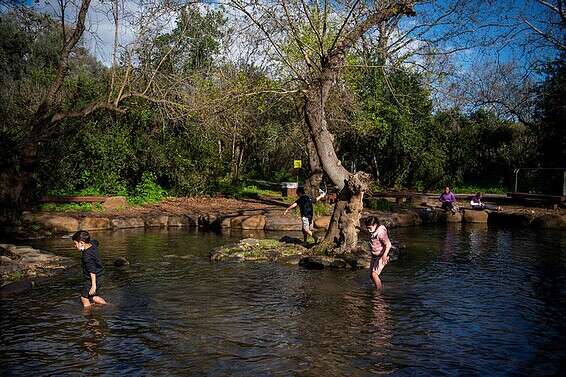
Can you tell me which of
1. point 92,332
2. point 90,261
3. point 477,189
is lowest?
point 92,332

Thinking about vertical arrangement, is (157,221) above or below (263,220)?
below

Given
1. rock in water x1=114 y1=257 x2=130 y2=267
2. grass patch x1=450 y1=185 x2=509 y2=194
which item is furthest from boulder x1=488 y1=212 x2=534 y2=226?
rock in water x1=114 y1=257 x2=130 y2=267

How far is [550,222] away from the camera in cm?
2345

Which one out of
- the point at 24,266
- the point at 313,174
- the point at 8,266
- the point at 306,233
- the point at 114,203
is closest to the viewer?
the point at 8,266

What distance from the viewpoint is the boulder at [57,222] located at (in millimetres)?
20703

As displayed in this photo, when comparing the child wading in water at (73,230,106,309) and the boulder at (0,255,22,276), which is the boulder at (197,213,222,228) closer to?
the boulder at (0,255,22,276)

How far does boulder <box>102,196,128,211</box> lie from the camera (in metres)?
25.1

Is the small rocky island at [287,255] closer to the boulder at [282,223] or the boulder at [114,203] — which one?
the boulder at [282,223]

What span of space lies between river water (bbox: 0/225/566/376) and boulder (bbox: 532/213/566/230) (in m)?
8.46

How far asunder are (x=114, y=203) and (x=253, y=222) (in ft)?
23.1

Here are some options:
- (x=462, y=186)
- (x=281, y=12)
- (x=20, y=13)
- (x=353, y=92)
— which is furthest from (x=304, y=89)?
→ (x=462, y=186)

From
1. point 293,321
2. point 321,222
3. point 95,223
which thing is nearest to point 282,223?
point 321,222

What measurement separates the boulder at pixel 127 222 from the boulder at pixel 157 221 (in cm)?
24

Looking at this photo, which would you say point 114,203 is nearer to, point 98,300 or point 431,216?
point 431,216
